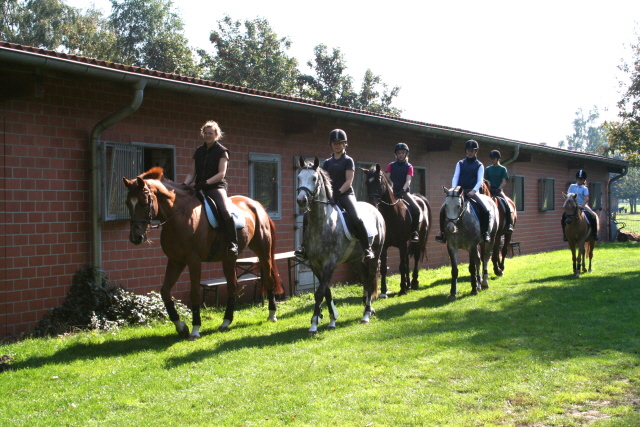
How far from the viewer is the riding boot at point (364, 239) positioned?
320 inches

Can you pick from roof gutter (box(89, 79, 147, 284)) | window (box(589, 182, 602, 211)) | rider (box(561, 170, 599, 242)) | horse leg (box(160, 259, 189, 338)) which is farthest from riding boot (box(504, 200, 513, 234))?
window (box(589, 182, 602, 211))

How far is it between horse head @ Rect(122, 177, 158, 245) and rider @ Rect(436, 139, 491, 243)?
5.48 meters

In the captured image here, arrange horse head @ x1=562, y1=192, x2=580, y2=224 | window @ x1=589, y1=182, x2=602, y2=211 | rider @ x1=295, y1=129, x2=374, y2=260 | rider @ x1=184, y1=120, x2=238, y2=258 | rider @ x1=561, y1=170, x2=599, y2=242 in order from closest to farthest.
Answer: rider @ x1=184, y1=120, x2=238, y2=258
rider @ x1=295, y1=129, x2=374, y2=260
horse head @ x1=562, y1=192, x2=580, y2=224
rider @ x1=561, y1=170, x2=599, y2=242
window @ x1=589, y1=182, x2=602, y2=211

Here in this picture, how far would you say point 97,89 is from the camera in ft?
28.0

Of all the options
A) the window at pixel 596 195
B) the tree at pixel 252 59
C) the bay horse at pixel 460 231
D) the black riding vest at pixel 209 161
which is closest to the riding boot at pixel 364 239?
the black riding vest at pixel 209 161

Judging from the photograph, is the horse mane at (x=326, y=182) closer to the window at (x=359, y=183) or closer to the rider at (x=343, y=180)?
the rider at (x=343, y=180)

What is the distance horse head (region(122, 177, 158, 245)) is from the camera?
6.56m

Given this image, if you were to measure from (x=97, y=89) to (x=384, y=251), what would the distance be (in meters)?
5.43

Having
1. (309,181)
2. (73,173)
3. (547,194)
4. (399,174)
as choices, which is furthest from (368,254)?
(547,194)

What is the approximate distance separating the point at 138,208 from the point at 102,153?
2.25 m

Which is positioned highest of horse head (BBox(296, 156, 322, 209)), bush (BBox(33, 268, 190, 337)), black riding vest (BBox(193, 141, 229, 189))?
black riding vest (BBox(193, 141, 229, 189))

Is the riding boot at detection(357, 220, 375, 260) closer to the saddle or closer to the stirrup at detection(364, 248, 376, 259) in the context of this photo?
the stirrup at detection(364, 248, 376, 259)

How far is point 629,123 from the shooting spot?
78.4ft

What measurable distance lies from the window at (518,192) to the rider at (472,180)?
9636mm
